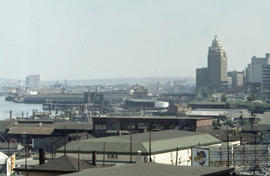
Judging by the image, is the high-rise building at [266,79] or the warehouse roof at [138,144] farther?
the high-rise building at [266,79]

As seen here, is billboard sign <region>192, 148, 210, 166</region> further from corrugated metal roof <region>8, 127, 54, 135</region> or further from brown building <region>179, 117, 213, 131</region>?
corrugated metal roof <region>8, 127, 54, 135</region>

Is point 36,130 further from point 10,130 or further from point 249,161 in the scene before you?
point 249,161

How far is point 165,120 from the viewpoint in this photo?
247 feet

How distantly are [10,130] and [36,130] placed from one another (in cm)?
344

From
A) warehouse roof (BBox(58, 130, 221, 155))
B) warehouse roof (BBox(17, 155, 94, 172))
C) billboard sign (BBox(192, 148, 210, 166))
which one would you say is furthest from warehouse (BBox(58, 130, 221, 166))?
warehouse roof (BBox(17, 155, 94, 172))

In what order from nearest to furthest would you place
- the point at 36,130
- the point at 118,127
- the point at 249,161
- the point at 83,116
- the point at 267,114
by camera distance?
1. the point at 249,161
2. the point at 118,127
3. the point at 36,130
4. the point at 267,114
5. the point at 83,116

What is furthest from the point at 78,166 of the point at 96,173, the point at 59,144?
the point at 59,144

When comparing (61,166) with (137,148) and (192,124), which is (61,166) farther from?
(192,124)

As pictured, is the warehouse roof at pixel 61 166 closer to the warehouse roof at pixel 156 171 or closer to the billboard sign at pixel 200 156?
the warehouse roof at pixel 156 171

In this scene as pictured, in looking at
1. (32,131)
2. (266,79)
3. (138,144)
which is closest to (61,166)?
(138,144)

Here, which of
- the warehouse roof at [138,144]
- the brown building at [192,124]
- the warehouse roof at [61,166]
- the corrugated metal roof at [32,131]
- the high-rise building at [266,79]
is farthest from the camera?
the high-rise building at [266,79]

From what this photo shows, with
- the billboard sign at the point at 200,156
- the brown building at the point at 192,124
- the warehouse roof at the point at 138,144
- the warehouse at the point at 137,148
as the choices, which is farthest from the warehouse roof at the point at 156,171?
the brown building at the point at 192,124

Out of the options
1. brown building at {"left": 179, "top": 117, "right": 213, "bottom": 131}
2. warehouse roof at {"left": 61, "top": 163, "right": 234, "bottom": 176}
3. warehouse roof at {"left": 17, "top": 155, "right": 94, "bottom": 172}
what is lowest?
brown building at {"left": 179, "top": 117, "right": 213, "bottom": 131}

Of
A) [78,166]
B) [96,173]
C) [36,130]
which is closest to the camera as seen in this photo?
[96,173]
